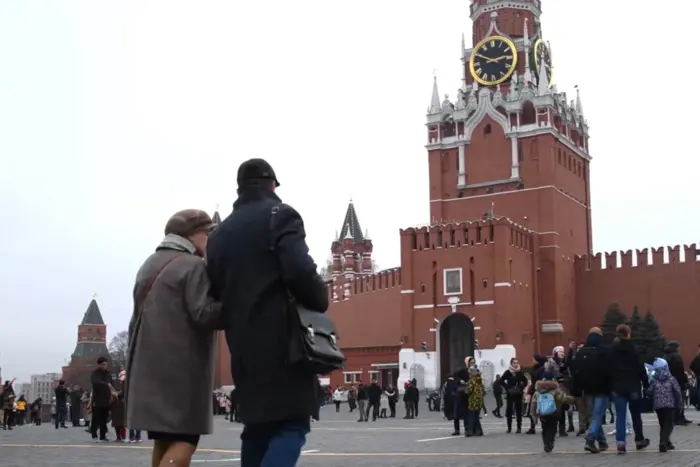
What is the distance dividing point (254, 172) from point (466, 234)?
45554 millimetres

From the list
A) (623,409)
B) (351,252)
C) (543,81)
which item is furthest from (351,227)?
(623,409)

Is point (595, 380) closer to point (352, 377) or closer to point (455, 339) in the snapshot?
point (455, 339)

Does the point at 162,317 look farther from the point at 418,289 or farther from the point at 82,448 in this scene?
the point at 418,289

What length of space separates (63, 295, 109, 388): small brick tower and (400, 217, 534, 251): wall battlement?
206 ft

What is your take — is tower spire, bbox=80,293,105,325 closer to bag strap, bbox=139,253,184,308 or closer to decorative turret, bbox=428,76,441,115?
decorative turret, bbox=428,76,441,115

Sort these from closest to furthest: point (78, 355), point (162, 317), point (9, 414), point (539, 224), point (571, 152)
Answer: point (162, 317) < point (9, 414) < point (539, 224) < point (571, 152) < point (78, 355)

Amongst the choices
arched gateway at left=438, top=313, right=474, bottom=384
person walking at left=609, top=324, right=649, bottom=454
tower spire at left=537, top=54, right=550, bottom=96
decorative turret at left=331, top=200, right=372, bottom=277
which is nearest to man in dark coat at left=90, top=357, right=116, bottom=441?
person walking at left=609, top=324, right=649, bottom=454

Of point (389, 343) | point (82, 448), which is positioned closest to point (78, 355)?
point (389, 343)

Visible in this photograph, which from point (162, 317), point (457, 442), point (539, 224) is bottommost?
point (457, 442)

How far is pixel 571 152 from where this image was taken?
58.2m

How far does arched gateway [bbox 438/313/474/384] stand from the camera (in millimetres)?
49531

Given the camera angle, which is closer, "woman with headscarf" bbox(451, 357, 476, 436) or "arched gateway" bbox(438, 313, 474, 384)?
"woman with headscarf" bbox(451, 357, 476, 436)

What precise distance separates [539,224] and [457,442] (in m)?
40.6

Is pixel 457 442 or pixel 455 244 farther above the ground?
pixel 455 244
